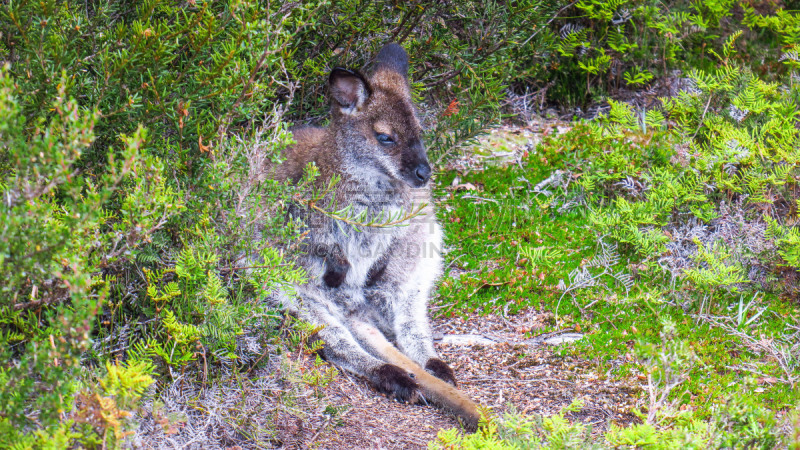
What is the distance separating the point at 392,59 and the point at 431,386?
211 centimetres

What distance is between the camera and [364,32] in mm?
4758

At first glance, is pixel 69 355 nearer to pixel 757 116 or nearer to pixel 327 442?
pixel 327 442

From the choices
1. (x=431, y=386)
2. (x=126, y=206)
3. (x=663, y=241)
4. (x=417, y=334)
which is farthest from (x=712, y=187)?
(x=126, y=206)

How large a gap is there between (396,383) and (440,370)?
343 millimetres

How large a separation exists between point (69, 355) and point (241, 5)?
5.20 feet

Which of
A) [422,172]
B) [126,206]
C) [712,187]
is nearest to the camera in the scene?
[126,206]

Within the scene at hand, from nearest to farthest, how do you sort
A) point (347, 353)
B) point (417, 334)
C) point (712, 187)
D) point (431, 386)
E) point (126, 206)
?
point (126, 206), point (431, 386), point (347, 353), point (417, 334), point (712, 187)

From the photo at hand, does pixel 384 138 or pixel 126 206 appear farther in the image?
pixel 384 138

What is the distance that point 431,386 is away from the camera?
3.78 metres

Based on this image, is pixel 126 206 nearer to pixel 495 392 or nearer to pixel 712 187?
pixel 495 392

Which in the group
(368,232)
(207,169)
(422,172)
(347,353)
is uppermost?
(207,169)

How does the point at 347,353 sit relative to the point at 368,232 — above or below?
below

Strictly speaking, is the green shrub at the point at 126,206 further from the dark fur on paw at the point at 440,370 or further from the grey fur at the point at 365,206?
the dark fur on paw at the point at 440,370

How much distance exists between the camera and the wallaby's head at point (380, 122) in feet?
14.2
